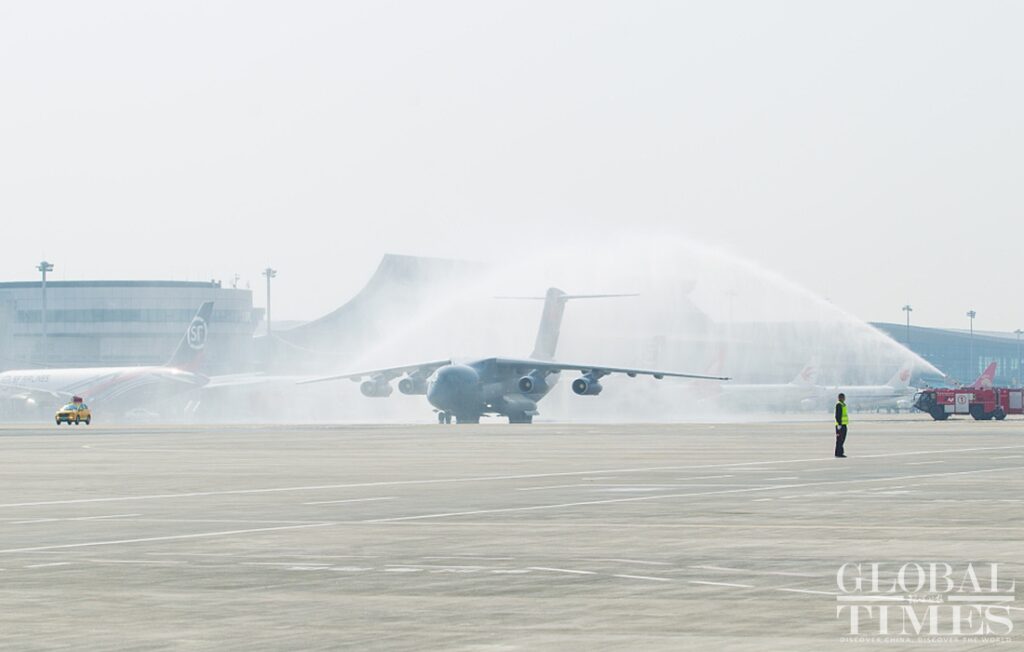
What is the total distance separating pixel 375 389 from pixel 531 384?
465 inches

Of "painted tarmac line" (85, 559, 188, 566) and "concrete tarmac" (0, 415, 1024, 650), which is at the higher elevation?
"concrete tarmac" (0, 415, 1024, 650)

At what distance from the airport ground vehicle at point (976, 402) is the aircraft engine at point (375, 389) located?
34661 mm

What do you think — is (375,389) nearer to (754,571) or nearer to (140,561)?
(140,561)

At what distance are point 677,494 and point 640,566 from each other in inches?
509

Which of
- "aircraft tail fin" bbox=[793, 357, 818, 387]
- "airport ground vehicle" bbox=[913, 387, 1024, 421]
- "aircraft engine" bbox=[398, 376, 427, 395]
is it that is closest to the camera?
"airport ground vehicle" bbox=[913, 387, 1024, 421]

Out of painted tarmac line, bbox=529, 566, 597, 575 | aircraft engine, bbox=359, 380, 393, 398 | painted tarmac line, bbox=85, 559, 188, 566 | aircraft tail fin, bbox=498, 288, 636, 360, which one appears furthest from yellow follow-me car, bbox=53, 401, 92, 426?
painted tarmac line, bbox=529, 566, 597, 575

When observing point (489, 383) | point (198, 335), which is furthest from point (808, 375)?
point (489, 383)

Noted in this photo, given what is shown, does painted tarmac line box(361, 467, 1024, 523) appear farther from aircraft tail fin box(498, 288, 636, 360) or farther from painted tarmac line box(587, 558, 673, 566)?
aircraft tail fin box(498, 288, 636, 360)

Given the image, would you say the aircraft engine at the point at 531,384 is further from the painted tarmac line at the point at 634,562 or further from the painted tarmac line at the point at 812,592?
the painted tarmac line at the point at 812,592

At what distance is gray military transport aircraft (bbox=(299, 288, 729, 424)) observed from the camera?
334ft

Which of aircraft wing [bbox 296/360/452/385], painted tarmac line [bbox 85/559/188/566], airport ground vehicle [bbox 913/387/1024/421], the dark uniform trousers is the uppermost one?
aircraft wing [bbox 296/360/452/385]

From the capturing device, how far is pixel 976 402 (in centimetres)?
10812

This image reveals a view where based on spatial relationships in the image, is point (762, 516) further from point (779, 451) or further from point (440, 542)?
point (779, 451)

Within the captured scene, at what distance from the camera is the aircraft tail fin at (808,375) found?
519 feet
